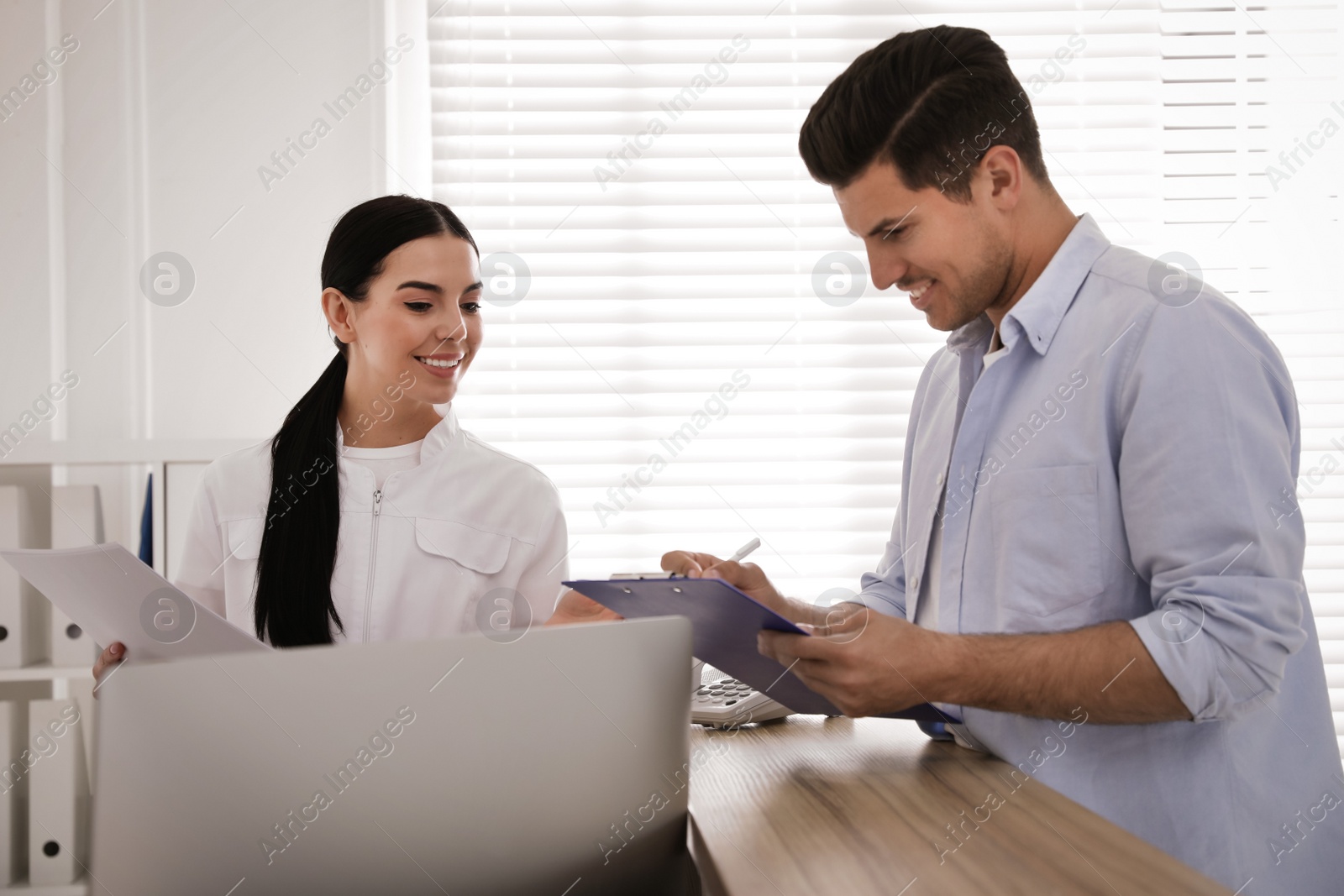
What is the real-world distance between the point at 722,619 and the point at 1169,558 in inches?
21.1

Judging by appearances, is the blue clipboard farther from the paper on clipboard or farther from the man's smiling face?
the man's smiling face

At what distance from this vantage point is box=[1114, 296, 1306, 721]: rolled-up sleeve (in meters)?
0.96

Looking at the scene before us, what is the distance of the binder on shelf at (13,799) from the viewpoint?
1.99 meters

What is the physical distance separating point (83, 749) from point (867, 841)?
203 cm

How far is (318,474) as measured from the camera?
1711 mm

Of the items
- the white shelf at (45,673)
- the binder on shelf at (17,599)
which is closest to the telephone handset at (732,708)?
the white shelf at (45,673)

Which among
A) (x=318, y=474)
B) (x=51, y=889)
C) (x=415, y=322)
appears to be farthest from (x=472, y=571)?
(x=51, y=889)

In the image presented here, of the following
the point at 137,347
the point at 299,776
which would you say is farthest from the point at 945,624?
the point at 137,347

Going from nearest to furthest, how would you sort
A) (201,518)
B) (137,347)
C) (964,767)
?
(964,767), (201,518), (137,347)

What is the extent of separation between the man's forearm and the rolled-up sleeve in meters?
0.02

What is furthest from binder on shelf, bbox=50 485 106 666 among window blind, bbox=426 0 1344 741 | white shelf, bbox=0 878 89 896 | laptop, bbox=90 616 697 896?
laptop, bbox=90 616 697 896

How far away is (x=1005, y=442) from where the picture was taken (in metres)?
1.23

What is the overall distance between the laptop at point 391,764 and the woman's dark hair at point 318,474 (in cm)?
109

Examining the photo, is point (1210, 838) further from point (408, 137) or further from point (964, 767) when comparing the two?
point (408, 137)
